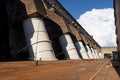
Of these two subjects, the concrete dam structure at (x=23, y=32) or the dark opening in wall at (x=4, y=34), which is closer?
the dark opening in wall at (x=4, y=34)

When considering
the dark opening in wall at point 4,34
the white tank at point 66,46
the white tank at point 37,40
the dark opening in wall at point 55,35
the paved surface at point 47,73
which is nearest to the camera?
the paved surface at point 47,73

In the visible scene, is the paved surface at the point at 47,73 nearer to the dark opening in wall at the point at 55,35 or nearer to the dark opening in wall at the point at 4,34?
the dark opening in wall at the point at 4,34

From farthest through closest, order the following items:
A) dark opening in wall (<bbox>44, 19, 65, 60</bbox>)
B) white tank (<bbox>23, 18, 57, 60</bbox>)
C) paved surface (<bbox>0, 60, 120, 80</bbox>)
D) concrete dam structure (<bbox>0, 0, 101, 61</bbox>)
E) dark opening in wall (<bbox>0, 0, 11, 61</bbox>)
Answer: dark opening in wall (<bbox>44, 19, 65, 60</bbox>) → concrete dam structure (<bbox>0, 0, 101, 61</bbox>) → white tank (<bbox>23, 18, 57, 60</bbox>) → dark opening in wall (<bbox>0, 0, 11, 61</bbox>) → paved surface (<bbox>0, 60, 120, 80</bbox>)

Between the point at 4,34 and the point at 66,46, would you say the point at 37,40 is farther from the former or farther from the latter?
the point at 66,46

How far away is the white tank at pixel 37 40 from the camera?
1567 inches

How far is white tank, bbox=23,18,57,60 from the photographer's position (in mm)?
39812

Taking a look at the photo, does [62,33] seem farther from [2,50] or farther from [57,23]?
[2,50]

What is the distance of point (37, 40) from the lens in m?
40.3

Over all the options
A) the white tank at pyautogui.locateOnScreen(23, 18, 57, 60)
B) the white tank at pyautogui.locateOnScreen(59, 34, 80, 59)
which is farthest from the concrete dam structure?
the white tank at pyautogui.locateOnScreen(59, 34, 80, 59)


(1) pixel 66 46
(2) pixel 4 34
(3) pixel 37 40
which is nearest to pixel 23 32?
(2) pixel 4 34

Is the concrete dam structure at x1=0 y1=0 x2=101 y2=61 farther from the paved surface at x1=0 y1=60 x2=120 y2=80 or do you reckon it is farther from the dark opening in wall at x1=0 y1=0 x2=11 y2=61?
the paved surface at x1=0 y1=60 x2=120 y2=80

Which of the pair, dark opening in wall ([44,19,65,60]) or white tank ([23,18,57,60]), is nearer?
white tank ([23,18,57,60])

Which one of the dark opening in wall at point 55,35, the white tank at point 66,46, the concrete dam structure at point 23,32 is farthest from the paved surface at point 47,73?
the white tank at point 66,46

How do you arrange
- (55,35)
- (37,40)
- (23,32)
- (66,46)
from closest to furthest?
1. (37,40)
2. (23,32)
3. (55,35)
4. (66,46)
